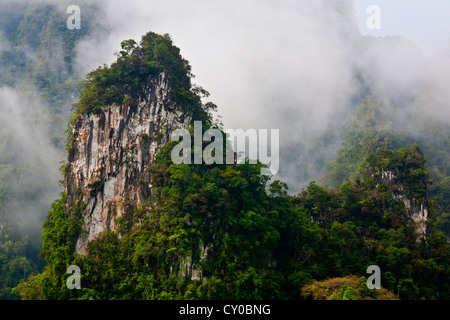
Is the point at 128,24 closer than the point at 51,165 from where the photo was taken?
No

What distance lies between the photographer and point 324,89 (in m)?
62.7

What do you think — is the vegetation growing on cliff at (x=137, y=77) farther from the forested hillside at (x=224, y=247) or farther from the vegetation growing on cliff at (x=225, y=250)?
the vegetation growing on cliff at (x=225, y=250)

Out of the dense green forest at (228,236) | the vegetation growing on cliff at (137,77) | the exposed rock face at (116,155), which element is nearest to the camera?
the dense green forest at (228,236)

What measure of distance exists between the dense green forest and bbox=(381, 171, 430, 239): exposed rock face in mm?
287

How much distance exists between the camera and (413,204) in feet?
85.3

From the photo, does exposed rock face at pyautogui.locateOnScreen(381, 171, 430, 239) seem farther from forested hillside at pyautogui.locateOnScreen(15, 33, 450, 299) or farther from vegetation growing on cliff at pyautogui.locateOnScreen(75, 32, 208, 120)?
vegetation growing on cliff at pyautogui.locateOnScreen(75, 32, 208, 120)

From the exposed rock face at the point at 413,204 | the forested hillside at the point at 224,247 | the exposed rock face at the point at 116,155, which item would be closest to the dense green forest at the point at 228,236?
the forested hillside at the point at 224,247

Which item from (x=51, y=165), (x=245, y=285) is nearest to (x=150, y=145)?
(x=245, y=285)

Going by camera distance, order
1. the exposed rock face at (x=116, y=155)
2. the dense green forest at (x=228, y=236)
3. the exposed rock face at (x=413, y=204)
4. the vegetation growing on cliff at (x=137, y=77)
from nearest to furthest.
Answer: the dense green forest at (x=228, y=236) < the exposed rock face at (x=116, y=155) < the vegetation growing on cliff at (x=137, y=77) < the exposed rock face at (x=413, y=204)

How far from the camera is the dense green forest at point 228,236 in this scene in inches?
744

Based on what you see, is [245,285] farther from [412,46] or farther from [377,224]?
[412,46]

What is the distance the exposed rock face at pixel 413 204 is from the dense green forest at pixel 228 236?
0.29 metres

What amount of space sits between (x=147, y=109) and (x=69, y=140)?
4802 mm

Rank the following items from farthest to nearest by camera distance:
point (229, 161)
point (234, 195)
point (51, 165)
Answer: point (51, 165)
point (229, 161)
point (234, 195)
